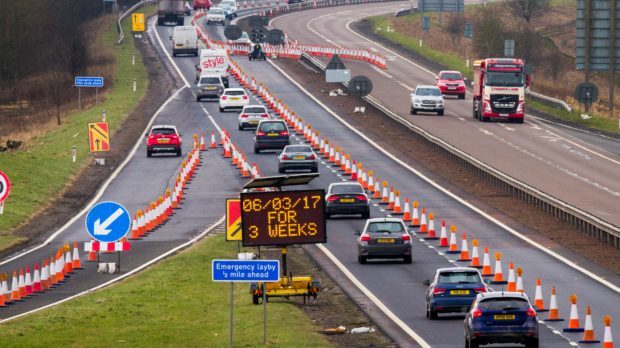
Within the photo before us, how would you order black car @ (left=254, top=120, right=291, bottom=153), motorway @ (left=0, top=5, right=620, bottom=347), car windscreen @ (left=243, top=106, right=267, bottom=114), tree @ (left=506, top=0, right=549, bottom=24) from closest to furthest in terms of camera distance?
1. motorway @ (left=0, top=5, right=620, bottom=347)
2. black car @ (left=254, top=120, right=291, bottom=153)
3. car windscreen @ (left=243, top=106, right=267, bottom=114)
4. tree @ (left=506, top=0, right=549, bottom=24)

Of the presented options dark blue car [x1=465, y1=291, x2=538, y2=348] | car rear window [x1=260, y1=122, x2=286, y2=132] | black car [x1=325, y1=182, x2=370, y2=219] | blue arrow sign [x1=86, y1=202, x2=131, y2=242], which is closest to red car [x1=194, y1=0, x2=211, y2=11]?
car rear window [x1=260, y1=122, x2=286, y2=132]

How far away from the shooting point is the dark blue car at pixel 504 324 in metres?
29.8

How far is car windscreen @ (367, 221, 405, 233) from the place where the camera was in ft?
151

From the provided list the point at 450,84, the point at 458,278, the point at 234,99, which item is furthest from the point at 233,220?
the point at 450,84

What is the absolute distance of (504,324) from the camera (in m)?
29.8

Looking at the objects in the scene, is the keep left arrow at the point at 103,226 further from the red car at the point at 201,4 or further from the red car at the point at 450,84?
the red car at the point at 201,4

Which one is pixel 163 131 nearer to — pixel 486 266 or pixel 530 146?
pixel 530 146

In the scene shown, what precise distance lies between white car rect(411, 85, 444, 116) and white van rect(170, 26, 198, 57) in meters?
37.3

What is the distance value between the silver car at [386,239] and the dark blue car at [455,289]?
34.8ft

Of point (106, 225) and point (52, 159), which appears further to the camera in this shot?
point (52, 159)

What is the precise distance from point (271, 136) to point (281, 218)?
4367cm

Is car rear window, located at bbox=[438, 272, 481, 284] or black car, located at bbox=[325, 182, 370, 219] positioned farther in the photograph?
black car, located at bbox=[325, 182, 370, 219]

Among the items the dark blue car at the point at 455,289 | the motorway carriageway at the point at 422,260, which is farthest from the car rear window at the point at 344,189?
the dark blue car at the point at 455,289

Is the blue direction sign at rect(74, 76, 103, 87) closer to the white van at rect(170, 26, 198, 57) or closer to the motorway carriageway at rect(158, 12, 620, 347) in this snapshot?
the motorway carriageway at rect(158, 12, 620, 347)
